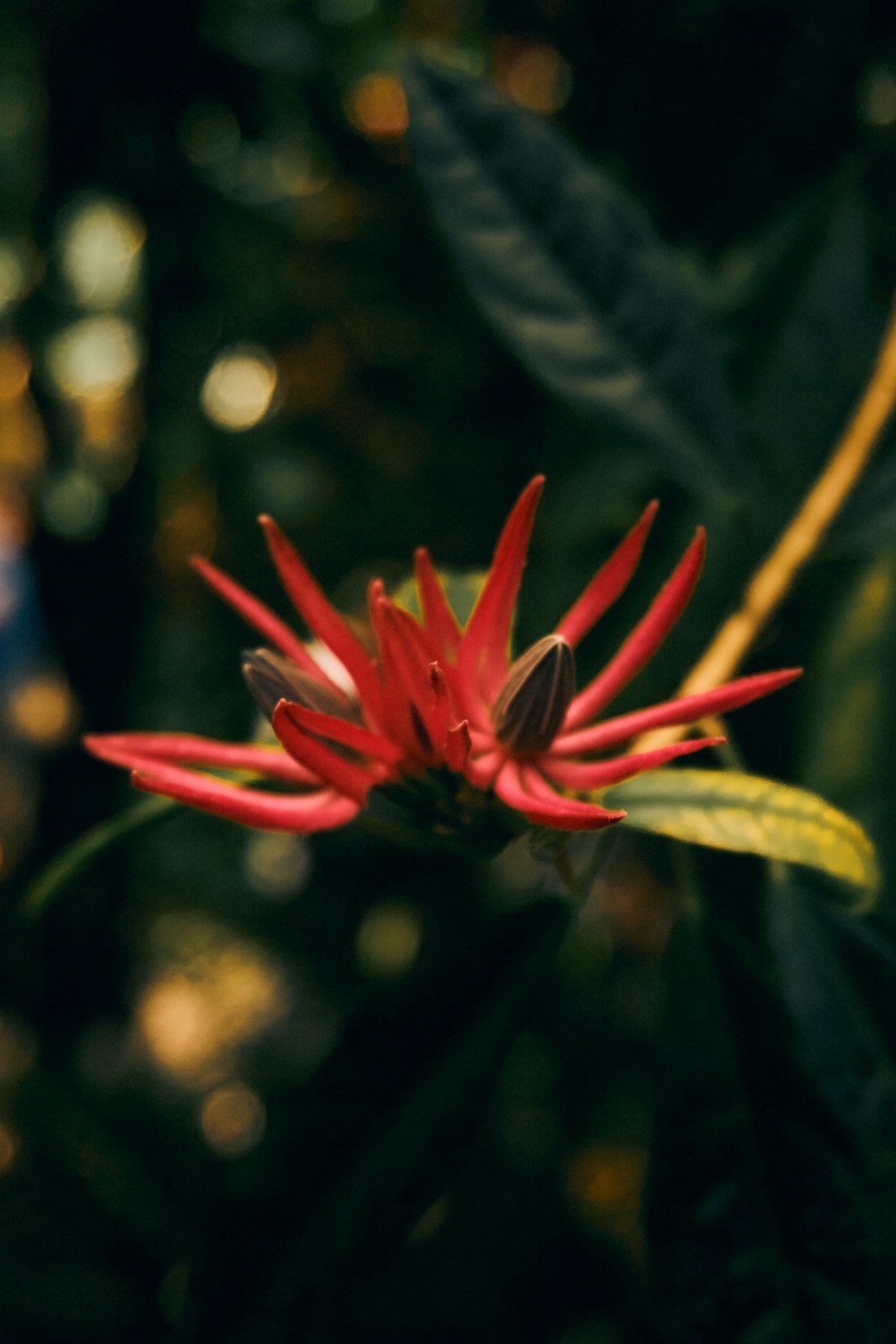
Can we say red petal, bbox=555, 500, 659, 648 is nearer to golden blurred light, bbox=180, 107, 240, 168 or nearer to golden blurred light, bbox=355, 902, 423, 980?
golden blurred light, bbox=355, 902, 423, 980

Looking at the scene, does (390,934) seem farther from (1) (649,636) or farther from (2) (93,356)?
(1) (649,636)

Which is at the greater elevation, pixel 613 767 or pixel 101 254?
pixel 101 254

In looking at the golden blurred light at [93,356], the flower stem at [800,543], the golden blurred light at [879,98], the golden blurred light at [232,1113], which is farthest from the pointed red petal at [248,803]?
the golden blurred light at [232,1113]

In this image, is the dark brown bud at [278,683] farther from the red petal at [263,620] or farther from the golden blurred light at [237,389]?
the golden blurred light at [237,389]

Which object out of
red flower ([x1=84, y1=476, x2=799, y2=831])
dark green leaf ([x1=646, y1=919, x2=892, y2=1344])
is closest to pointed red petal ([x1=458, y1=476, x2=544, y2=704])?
red flower ([x1=84, y1=476, x2=799, y2=831])

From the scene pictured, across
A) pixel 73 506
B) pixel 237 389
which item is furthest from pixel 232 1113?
pixel 237 389

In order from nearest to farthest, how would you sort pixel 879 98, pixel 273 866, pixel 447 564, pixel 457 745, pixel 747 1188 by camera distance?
pixel 457 745 < pixel 747 1188 < pixel 879 98 < pixel 447 564 < pixel 273 866
